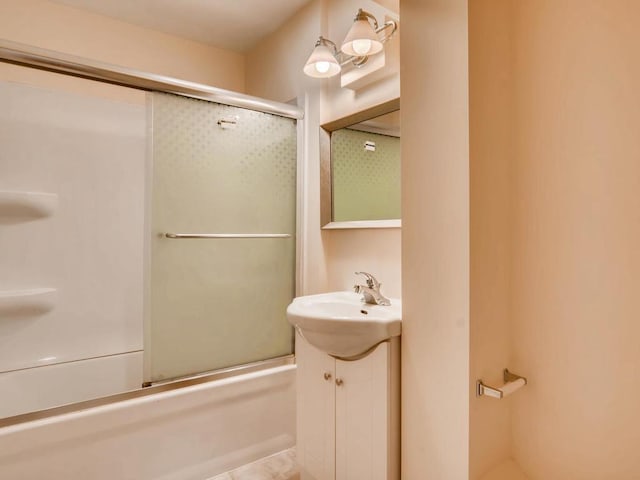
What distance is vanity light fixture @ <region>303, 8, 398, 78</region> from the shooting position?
1.54 m

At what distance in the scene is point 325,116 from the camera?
199cm

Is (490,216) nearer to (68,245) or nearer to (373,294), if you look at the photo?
(373,294)

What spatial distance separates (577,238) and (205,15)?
2.31 m

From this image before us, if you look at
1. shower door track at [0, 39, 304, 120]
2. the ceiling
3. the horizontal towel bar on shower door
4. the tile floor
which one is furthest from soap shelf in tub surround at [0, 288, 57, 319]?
the ceiling

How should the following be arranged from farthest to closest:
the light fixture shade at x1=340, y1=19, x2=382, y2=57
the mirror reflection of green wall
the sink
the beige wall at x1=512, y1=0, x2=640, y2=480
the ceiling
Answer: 1. the ceiling
2. the mirror reflection of green wall
3. the light fixture shade at x1=340, y1=19, x2=382, y2=57
4. the sink
5. the beige wall at x1=512, y1=0, x2=640, y2=480

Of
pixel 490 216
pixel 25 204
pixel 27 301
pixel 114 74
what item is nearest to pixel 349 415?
pixel 490 216

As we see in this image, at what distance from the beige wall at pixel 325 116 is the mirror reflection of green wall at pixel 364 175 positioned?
95mm

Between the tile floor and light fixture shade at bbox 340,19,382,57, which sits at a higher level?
light fixture shade at bbox 340,19,382,57

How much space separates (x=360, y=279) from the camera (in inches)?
73.2

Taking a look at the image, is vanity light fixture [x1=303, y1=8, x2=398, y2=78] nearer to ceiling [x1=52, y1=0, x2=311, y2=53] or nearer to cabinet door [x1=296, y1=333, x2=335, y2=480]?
ceiling [x1=52, y1=0, x2=311, y2=53]

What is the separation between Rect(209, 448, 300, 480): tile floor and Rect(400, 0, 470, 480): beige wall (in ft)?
2.47

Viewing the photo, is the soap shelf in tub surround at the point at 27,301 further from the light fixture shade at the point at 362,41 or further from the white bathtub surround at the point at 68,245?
the light fixture shade at the point at 362,41

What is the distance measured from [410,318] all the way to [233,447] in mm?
Result: 1168

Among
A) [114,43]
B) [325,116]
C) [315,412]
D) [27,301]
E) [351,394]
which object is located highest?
[114,43]
